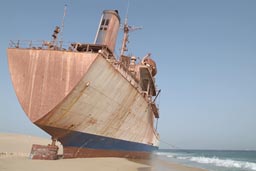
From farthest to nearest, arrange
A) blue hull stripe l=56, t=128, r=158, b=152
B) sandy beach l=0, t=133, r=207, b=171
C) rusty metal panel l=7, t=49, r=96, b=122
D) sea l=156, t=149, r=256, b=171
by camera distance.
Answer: sea l=156, t=149, r=256, b=171 < blue hull stripe l=56, t=128, r=158, b=152 < rusty metal panel l=7, t=49, r=96, b=122 < sandy beach l=0, t=133, r=207, b=171

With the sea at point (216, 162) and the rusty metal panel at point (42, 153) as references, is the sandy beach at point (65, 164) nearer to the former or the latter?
the rusty metal panel at point (42, 153)

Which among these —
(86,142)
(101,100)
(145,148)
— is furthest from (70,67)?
(145,148)

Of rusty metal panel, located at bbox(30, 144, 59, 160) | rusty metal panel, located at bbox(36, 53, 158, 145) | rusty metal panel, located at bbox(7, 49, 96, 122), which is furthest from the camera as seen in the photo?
rusty metal panel, located at bbox(30, 144, 59, 160)

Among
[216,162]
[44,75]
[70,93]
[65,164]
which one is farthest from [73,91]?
[216,162]

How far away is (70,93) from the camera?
11477mm

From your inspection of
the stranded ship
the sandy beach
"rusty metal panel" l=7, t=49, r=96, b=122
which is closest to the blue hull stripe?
the stranded ship

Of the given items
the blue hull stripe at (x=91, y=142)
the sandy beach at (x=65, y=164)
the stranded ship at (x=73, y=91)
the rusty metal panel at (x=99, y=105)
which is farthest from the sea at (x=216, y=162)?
the stranded ship at (x=73, y=91)

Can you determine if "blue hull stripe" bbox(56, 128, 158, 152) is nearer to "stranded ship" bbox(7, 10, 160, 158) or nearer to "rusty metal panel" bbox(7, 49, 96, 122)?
"stranded ship" bbox(7, 10, 160, 158)

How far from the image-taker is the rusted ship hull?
1161 centimetres

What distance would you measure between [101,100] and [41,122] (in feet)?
10.8

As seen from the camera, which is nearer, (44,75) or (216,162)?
(44,75)

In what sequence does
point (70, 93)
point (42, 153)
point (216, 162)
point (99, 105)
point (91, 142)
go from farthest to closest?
point (216, 162) < point (91, 142) < point (99, 105) < point (42, 153) < point (70, 93)

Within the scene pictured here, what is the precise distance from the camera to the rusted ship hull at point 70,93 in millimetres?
11609

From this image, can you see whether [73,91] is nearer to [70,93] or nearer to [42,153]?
[70,93]
